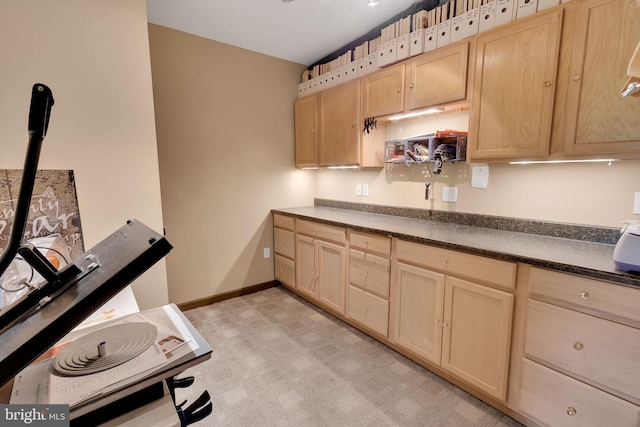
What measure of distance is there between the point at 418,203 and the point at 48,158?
2.48 metres

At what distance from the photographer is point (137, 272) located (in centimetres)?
58

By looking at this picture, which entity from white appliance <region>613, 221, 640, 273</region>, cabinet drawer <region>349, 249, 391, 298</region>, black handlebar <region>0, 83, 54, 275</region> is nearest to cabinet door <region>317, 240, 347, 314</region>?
cabinet drawer <region>349, 249, 391, 298</region>

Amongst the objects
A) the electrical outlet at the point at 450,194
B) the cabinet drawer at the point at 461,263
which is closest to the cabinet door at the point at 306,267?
the cabinet drawer at the point at 461,263

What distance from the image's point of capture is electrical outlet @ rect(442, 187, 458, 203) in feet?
7.51

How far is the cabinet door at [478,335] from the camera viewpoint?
1.57 metres

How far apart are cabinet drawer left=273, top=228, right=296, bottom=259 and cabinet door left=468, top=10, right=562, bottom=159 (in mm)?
1942

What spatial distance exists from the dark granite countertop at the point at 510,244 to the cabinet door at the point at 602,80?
1.69 ft

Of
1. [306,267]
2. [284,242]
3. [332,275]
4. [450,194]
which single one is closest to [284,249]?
[284,242]

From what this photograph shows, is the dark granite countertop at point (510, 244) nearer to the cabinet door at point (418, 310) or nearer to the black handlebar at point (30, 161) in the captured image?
the cabinet door at point (418, 310)

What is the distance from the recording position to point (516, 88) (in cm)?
167

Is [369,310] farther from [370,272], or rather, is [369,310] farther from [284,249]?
[284,249]

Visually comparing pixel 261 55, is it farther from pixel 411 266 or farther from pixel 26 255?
pixel 26 255

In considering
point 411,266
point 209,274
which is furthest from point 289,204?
point 411,266

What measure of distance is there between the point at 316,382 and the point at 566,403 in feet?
4.31
